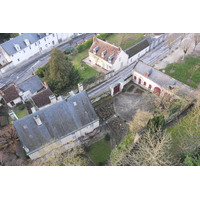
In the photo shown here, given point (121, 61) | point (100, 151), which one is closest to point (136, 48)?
point (121, 61)

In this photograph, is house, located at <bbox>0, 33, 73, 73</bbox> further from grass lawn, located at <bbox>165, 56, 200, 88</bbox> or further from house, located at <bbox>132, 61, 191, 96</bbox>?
grass lawn, located at <bbox>165, 56, 200, 88</bbox>

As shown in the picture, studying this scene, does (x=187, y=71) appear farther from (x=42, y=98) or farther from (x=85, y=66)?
(x=42, y=98)

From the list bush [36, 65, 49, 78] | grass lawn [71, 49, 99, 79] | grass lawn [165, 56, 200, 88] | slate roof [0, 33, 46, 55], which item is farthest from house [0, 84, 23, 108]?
grass lawn [165, 56, 200, 88]

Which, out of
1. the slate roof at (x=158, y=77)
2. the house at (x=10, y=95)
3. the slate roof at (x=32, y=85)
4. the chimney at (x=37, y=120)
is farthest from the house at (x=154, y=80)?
the house at (x=10, y=95)

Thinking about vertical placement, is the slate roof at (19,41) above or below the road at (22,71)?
above

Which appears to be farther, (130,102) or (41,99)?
(130,102)

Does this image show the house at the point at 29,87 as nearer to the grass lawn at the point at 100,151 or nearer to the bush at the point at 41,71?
the bush at the point at 41,71

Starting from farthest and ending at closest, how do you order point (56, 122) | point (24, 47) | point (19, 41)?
1. point (24, 47)
2. point (19, 41)
3. point (56, 122)

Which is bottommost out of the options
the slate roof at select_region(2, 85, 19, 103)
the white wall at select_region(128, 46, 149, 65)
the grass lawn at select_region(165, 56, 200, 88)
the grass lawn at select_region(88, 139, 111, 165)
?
the grass lawn at select_region(88, 139, 111, 165)
